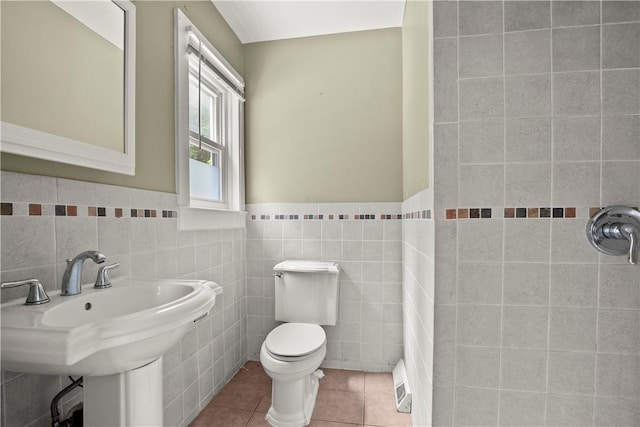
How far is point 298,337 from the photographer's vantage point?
1834 mm

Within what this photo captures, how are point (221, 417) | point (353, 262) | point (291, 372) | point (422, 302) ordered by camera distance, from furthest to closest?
1. point (353, 262)
2. point (221, 417)
3. point (291, 372)
4. point (422, 302)

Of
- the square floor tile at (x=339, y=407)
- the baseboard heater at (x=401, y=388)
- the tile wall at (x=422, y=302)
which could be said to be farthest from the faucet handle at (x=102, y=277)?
the baseboard heater at (x=401, y=388)

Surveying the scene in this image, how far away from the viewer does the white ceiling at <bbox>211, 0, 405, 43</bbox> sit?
6.62 feet

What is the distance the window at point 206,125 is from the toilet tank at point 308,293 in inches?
26.3

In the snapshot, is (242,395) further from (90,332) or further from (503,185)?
(503,185)

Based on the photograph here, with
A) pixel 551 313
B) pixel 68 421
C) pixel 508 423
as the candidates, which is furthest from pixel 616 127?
pixel 68 421

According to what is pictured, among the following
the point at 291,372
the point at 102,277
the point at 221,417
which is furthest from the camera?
the point at 221,417

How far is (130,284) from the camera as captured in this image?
3.85 feet

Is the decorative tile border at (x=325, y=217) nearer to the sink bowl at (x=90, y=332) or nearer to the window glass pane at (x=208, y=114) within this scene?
the window glass pane at (x=208, y=114)

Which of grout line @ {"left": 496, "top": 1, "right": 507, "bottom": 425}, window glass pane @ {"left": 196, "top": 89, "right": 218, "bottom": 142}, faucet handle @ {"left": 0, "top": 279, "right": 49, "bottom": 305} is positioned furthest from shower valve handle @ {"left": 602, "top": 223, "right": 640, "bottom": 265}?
window glass pane @ {"left": 196, "top": 89, "right": 218, "bottom": 142}

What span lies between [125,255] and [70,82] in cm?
67

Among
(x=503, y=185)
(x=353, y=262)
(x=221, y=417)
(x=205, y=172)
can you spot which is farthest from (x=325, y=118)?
(x=221, y=417)

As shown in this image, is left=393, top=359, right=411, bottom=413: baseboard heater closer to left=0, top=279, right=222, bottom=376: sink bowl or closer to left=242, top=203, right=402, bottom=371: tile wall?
left=242, top=203, right=402, bottom=371: tile wall

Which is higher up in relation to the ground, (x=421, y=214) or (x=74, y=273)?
(x=421, y=214)
